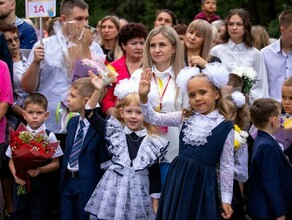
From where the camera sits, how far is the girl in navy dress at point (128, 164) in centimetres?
601

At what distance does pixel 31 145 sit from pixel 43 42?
1449 mm

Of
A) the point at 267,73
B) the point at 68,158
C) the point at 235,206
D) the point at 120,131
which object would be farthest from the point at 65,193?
the point at 267,73

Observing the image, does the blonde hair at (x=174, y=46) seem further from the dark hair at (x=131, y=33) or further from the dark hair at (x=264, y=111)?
the dark hair at (x=264, y=111)

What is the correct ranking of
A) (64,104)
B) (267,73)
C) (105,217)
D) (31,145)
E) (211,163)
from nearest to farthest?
(211,163) < (105,217) < (31,145) < (64,104) < (267,73)

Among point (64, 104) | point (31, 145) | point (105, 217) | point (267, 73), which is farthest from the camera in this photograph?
point (267, 73)

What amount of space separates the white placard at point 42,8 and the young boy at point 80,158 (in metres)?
1.14

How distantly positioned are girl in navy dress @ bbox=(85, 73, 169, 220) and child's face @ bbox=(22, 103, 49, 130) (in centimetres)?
90

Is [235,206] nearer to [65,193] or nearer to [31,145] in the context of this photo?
[65,193]

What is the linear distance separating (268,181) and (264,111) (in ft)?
2.29

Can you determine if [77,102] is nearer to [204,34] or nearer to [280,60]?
[204,34]

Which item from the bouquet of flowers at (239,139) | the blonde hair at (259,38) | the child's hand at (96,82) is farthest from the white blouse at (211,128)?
the blonde hair at (259,38)

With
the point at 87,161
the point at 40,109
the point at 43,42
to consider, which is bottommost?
the point at 87,161

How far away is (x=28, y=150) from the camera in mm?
6387

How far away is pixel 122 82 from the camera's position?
20.6 feet
